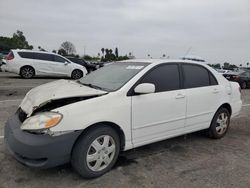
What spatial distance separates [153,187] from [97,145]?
85cm

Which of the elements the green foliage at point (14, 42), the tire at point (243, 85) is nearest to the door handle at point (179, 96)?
the tire at point (243, 85)

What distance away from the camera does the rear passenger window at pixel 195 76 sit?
14.5 feet

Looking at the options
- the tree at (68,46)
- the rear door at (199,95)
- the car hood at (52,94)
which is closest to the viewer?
the car hood at (52,94)

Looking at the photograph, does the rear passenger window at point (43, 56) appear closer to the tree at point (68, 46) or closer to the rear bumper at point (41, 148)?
the rear bumper at point (41, 148)

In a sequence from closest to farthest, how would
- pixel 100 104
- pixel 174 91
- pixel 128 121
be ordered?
pixel 100 104 < pixel 128 121 < pixel 174 91

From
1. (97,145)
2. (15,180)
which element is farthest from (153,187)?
(15,180)

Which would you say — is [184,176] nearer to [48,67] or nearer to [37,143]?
[37,143]

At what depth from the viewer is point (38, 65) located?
14.9 m

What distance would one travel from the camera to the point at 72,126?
2.98m

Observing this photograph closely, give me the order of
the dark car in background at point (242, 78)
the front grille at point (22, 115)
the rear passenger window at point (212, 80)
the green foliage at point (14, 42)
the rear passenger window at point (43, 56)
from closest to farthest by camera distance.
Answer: the front grille at point (22, 115) → the rear passenger window at point (212, 80) → the rear passenger window at point (43, 56) → the dark car in background at point (242, 78) → the green foliage at point (14, 42)

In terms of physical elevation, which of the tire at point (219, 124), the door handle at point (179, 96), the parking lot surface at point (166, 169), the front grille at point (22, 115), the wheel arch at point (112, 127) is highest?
the door handle at point (179, 96)

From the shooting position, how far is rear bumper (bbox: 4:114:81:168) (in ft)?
9.36

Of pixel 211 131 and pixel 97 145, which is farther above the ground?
pixel 97 145

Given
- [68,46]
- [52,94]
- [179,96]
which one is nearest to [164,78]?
[179,96]
